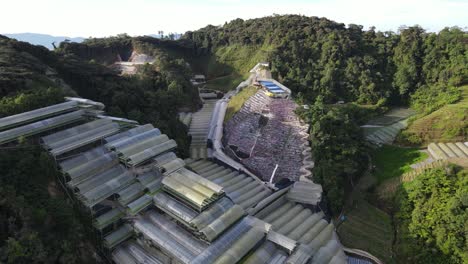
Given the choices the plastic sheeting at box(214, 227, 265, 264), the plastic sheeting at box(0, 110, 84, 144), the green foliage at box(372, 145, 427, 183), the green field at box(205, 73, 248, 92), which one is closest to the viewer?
the plastic sheeting at box(214, 227, 265, 264)

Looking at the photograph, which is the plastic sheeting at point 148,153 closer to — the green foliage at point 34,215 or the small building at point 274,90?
the green foliage at point 34,215

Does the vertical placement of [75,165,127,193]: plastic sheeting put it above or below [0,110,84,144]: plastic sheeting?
below

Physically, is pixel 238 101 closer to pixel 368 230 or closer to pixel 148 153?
pixel 148 153

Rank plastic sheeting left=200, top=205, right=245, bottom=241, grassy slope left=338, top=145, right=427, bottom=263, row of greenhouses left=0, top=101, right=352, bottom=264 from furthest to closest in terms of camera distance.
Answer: grassy slope left=338, top=145, right=427, bottom=263
row of greenhouses left=0, top=101, right=352, bottom=264
plastic sheeting left=200, top=205, right=245, bottom=241

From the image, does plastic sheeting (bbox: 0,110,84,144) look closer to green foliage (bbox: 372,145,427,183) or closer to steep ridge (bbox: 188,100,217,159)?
steep ridge (bbox: 188,100,217,159)

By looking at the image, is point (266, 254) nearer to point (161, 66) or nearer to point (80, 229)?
point (80, 229)

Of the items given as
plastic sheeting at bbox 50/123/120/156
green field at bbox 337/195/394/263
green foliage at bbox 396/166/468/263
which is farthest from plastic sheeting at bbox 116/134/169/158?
green foliage at bbox 396/166/468/263

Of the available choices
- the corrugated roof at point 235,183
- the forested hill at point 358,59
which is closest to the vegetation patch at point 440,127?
the forested hill at point 358,59
